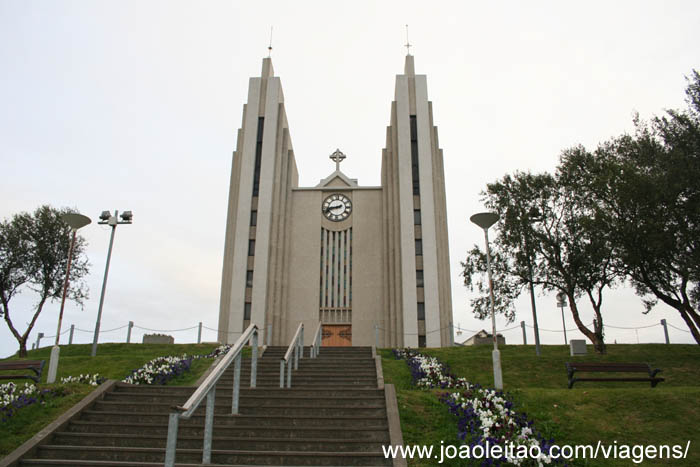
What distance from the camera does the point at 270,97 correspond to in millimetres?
29109

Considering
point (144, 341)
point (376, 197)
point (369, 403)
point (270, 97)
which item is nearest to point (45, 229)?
point (144, 341)

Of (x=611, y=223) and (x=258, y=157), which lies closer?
(x=611, y=223)

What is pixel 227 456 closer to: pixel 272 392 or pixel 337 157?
pixel 272 392

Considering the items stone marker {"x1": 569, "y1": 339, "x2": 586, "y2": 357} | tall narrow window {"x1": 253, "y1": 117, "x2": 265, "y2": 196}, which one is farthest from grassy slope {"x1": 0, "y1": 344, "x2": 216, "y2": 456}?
stone marker {"x1": 569, "y1": 339, "x2": 586, "y2": 357}

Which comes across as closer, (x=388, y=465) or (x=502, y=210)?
(x=388, y=465)

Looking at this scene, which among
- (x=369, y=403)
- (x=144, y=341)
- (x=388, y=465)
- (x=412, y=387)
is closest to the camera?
(x=388, y=465)

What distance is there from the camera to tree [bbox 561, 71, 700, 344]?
14.7 m

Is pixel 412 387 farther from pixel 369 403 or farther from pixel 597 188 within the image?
pixel 597 188

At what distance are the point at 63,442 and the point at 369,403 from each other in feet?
15.9

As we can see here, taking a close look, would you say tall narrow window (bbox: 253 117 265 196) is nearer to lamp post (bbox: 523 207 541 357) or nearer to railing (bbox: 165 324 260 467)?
lamp post (bbox: 523 207 541 357)

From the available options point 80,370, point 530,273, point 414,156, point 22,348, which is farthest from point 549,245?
point 22,348

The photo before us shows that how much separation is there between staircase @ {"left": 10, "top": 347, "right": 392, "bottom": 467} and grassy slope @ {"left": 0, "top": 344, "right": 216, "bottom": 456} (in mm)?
537

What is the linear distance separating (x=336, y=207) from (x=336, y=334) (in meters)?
7.59

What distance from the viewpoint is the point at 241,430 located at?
7.43 metres
